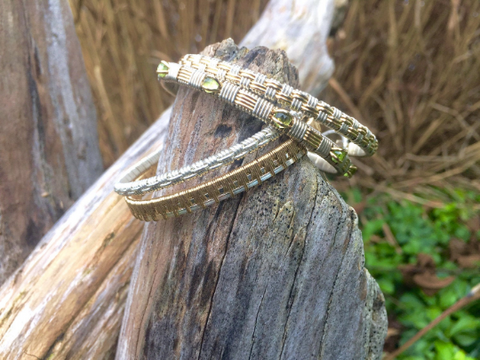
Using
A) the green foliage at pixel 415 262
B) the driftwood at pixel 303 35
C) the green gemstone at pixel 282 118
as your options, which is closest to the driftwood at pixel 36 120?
the driftwood at pixel 303 35

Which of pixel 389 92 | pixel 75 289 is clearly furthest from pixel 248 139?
pixel 389 92

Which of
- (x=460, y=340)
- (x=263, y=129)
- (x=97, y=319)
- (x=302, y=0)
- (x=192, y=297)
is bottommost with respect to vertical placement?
(x=460, y=340)

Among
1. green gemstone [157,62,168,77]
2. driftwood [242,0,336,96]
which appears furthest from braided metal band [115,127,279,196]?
driftwood [242,0,336,96]

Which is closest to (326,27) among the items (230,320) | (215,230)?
(215,230)

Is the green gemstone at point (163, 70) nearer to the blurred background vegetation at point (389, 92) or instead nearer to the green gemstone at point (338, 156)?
the green gemstone at point (338, 156)

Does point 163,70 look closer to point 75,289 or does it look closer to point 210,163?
point 210,163

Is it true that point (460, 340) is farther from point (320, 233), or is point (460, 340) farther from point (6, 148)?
point (6, 148)

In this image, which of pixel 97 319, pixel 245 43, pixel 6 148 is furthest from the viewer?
pixel 245 43
